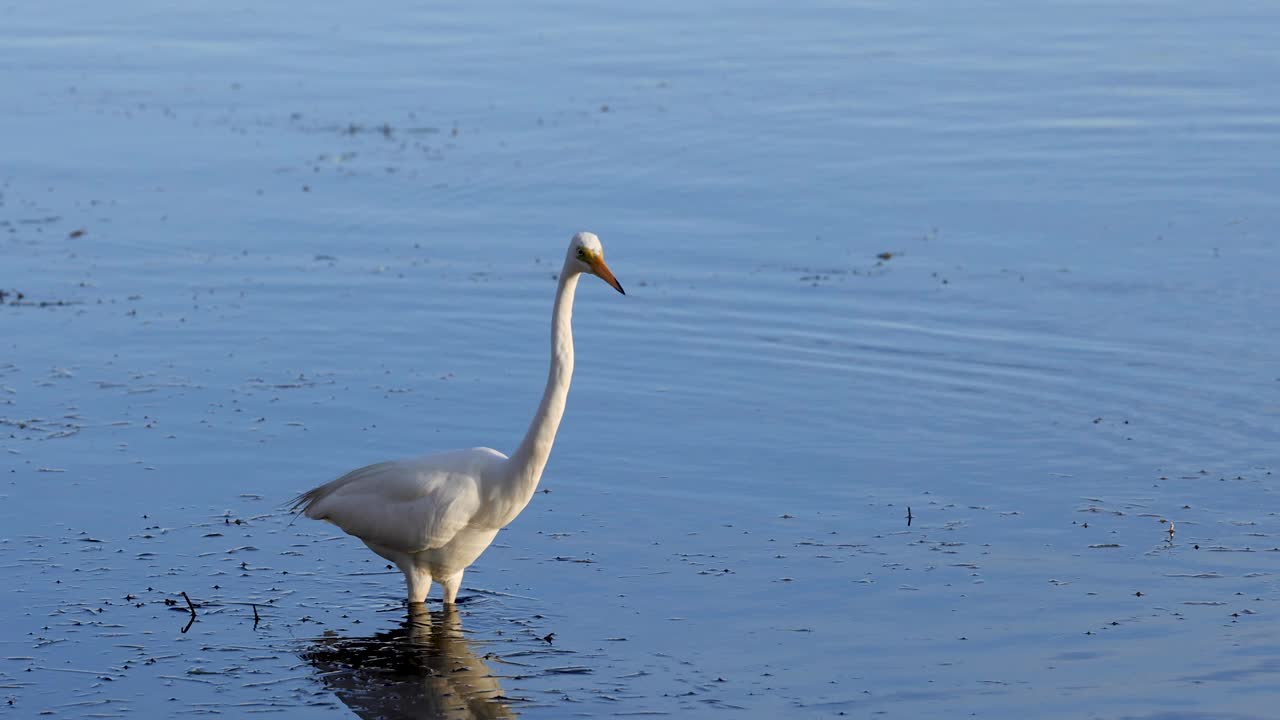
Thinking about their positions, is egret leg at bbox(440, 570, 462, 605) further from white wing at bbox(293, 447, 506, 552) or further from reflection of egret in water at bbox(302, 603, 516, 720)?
white wing at bbox(293, 447, 506, 552)

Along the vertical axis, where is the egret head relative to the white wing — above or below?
above

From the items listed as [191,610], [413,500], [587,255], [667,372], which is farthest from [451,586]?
[667,372]

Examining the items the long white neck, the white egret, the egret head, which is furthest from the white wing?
the egret head

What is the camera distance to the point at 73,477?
1188cm

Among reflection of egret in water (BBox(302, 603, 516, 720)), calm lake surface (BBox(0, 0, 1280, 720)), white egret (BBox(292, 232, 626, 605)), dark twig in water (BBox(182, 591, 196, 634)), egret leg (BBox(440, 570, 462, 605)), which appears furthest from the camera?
egret leg (BBox(440, 570, 462, 605))

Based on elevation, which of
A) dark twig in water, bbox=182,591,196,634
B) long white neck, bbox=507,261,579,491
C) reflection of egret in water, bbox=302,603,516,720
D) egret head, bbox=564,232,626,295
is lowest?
reflection of egret in water, bbox=302,603,516,720

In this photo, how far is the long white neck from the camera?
375 inches

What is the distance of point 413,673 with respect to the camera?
9.09 metres

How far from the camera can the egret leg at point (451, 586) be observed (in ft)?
32.4

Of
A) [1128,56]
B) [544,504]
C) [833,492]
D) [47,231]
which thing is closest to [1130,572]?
[833,492]

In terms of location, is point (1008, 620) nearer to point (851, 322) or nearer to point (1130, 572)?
point (1130, 572)

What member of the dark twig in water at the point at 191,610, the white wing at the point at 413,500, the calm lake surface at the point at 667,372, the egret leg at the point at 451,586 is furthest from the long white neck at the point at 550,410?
the dark twig in water at the point at 191,610

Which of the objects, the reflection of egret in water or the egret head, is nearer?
the reflection of egret in water

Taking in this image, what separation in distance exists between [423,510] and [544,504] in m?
2.18
